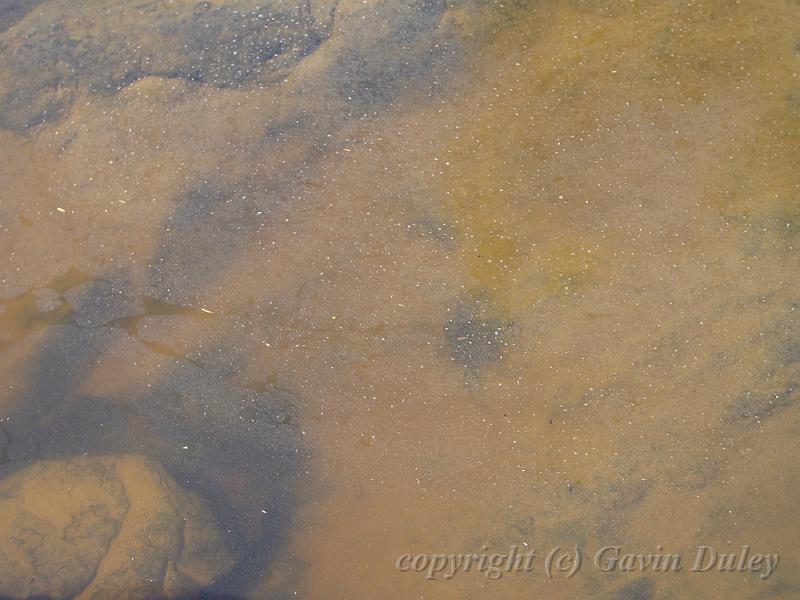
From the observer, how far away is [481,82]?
285cm

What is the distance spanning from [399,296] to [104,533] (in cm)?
199

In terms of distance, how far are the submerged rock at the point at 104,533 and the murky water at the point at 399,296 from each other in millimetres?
15

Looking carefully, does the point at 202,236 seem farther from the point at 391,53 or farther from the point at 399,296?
the point at 391,53

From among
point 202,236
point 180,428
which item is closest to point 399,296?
point 202,236

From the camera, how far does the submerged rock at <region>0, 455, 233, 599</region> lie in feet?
9.61

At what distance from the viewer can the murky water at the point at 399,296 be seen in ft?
9.14

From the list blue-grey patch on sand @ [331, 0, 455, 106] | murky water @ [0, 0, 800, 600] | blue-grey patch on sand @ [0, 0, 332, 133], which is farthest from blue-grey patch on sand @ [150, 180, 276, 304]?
blue-grey patch on sand @ [331, 0, 455, 106]

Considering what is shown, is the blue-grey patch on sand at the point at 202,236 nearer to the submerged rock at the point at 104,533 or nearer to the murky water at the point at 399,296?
the murky water at the point at 399,296

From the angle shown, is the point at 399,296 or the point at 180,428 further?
the point at 180,428

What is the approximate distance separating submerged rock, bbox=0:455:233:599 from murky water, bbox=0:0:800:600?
0.02m

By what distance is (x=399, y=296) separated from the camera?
2.84m

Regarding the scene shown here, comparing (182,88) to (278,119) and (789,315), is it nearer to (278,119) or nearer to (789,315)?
(278,119)

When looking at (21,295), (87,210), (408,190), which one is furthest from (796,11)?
(21,295)

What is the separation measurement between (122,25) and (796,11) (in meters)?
3.39
